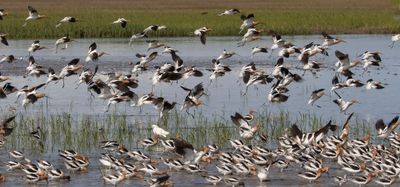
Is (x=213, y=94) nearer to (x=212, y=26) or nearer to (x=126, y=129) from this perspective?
(x=126, y=129)

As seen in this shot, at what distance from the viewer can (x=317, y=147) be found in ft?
54.9

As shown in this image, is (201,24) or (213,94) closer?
(213,94)

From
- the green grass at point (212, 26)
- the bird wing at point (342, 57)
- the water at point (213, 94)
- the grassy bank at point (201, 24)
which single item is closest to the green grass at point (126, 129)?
the water at point (213, 94)

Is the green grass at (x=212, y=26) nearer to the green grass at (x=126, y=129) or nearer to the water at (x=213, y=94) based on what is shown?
the water at (x=213, y=94)

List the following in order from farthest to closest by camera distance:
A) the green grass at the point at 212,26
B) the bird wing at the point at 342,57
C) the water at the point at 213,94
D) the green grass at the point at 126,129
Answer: the green grass at the point at 212,26, the bird wing at the point at 342,57, the green grass at the point at 126,129, the water at the point at 213,94

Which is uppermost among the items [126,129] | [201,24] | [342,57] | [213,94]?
[342,57]

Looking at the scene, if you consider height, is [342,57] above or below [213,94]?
above

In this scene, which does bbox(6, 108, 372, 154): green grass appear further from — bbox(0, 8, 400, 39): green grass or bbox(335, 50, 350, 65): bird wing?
bbox(0, 8, 400, 39): green grass

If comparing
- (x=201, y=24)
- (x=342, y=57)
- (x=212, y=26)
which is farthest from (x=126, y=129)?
(x=201, y=24)

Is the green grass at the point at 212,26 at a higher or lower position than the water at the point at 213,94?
lower

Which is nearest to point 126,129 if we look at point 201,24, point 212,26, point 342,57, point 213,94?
point 342,57

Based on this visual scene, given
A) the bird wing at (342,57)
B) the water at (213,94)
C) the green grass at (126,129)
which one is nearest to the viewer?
the water at (213,94)

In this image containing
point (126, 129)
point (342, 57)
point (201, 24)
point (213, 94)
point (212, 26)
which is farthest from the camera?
point (201, 24)

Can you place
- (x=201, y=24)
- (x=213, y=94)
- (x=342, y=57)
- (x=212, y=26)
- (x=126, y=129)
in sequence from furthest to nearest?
(x=201, y=24) → (x=212, y=26) → (x=213, y=94) → (x=342, y=57) → (x=126, y=129)
